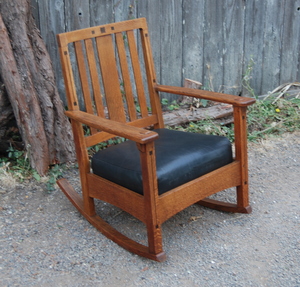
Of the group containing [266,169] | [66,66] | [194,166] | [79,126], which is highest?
[66,66]

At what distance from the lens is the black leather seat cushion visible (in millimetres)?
2020

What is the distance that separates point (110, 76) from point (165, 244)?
3.05 feet

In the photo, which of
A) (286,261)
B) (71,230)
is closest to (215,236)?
(286,261)

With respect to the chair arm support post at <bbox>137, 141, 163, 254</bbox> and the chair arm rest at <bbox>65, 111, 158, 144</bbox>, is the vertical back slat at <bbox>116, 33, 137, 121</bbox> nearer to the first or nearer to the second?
the chair arm rest at <bbox>65, 111, 158, 144</bbox>

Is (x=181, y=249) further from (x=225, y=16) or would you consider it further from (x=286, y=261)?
(x=225, y=16)

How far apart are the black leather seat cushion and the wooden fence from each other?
4.08ft

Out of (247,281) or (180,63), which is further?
(180,63)

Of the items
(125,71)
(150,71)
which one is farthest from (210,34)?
(125,71)

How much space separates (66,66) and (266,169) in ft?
5.19

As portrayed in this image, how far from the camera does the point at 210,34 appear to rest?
3.69 m

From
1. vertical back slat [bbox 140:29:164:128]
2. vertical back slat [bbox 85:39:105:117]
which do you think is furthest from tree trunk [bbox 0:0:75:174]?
vertical back slat [bbox 140:29:164:128]

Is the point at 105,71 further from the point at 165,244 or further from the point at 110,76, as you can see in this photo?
the point at 165,244

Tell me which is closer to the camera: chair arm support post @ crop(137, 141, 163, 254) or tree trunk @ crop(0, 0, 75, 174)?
chair arm support post @ crop(137, 141, 163, 254)

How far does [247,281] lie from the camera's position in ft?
6.41
